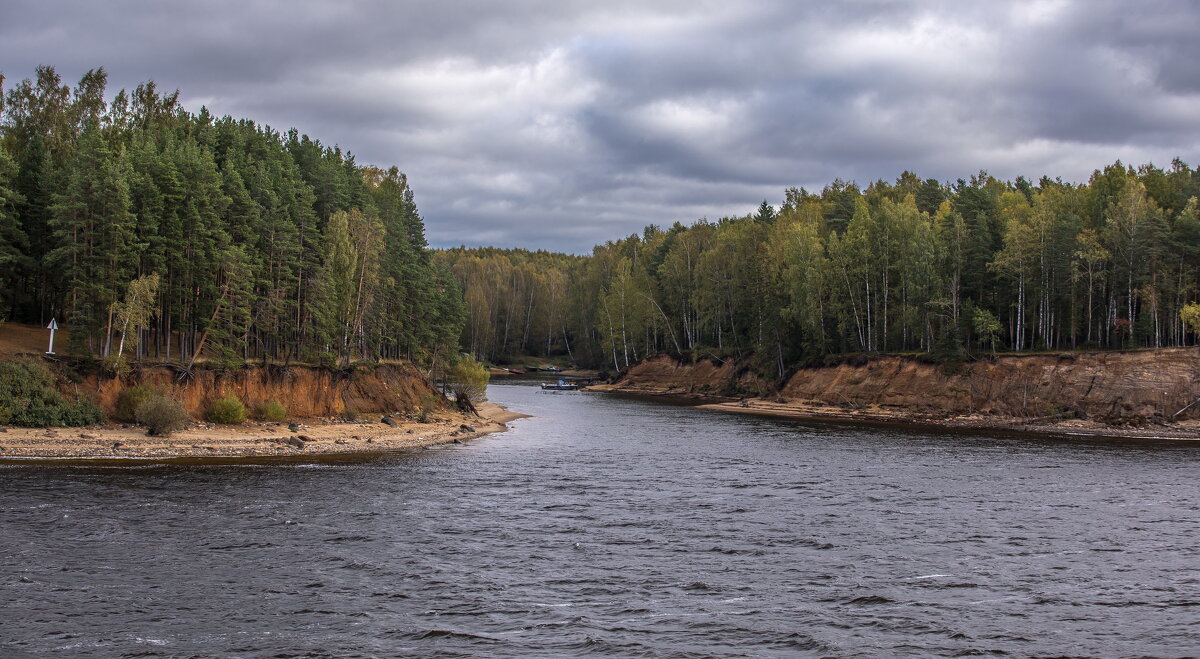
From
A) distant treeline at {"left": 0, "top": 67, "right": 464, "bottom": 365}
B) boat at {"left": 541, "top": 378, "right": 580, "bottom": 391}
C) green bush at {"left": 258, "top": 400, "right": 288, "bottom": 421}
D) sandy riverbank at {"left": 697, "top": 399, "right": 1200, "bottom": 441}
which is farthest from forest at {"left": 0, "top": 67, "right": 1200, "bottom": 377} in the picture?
boat at {"left": 541, "top": 378, "right": 580, "bottom": 391}

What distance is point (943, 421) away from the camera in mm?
76125

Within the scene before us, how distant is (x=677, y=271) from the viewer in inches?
5379

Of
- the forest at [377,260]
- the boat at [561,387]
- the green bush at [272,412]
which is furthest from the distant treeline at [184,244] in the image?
the boat at [561,387]

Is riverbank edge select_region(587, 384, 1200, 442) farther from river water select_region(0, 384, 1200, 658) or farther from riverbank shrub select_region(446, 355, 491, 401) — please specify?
riverbank shrub select_region(446, 355, 491, 401)

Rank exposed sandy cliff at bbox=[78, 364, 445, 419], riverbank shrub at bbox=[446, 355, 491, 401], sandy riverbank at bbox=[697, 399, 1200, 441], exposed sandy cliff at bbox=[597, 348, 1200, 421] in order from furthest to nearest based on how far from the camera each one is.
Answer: riverbank shrub at bbox=[446, 355, 491, 401]
exposed sandy cliff at bbox=[597, 348, 1200, 421]
sandy riverbank at bbox=[697, 399, 1200, 441]
exposed sandy cliff at bbox=[78, 364, 445, 419]

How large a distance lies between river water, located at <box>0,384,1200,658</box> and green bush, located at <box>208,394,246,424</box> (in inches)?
Answer: 457

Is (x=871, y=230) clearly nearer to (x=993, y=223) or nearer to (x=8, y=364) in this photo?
(x=993, y=223)

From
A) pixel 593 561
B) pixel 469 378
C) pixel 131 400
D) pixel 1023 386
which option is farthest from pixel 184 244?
pixel 1023 386

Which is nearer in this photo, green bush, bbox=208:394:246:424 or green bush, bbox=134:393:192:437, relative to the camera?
green bush, bbox=134:393:192:437

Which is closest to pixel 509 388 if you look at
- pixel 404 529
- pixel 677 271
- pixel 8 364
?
pixel 677 271

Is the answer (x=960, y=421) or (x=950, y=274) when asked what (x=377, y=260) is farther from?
(x=950, y=274)

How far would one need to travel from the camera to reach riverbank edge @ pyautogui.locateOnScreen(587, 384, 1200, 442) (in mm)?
64938

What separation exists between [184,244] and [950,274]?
70.8 metres

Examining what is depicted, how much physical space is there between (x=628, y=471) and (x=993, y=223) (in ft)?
221
